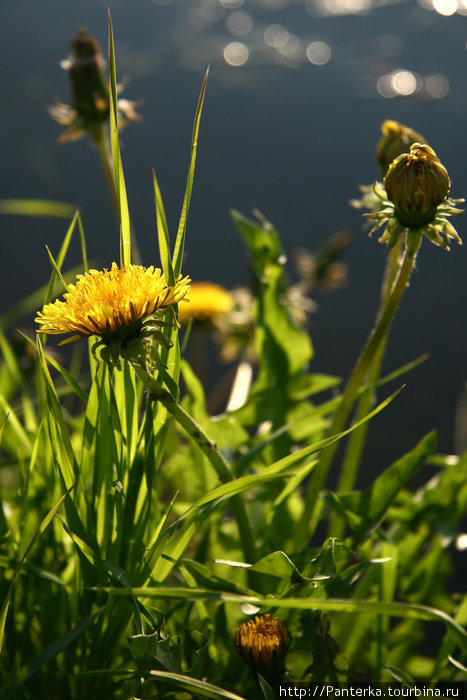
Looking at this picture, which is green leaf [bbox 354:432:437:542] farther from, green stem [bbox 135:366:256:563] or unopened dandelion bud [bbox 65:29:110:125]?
unopened dandelion bud [bbox 65:29:110:125]

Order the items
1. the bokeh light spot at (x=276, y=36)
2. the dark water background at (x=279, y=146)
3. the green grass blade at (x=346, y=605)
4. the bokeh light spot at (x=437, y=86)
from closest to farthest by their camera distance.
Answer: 1. the green grass blade at (x=346, y=605)
2. the dark water background at (x=279, y=146)
3. the bokeh light spot at (x=437, y=86)
4. the bokeh light spot at (x=276, y=36)

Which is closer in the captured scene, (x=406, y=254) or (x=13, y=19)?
(x=406, y=254)

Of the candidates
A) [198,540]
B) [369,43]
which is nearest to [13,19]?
[369,43]

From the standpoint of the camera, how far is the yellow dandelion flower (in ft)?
1.23

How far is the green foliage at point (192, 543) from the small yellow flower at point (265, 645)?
0.01m

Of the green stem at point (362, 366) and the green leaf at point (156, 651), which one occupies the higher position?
the green stem at point (362, 366)

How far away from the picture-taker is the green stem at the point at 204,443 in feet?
1.29

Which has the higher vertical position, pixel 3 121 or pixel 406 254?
pixel 3 121

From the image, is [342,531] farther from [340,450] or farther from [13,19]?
[13,19]

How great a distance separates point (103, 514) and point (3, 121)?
145 cm

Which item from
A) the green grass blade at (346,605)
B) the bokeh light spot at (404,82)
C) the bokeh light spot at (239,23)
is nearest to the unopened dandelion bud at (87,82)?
the green grass blade at (346,605)

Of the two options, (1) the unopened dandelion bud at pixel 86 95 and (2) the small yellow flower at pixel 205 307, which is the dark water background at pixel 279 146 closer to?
(2) the small yellow flower at pixel 205 307

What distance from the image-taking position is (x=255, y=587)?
1.70ft

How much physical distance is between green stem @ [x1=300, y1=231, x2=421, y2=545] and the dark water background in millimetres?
467
